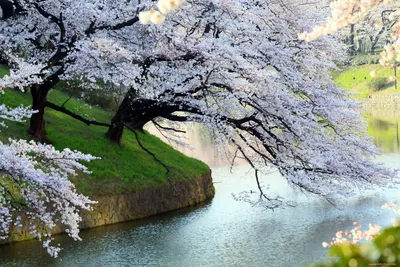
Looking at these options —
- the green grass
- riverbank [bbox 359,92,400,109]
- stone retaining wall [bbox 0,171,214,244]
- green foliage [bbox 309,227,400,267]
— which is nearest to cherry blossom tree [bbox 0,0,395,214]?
stone retaining wall [bbox 0,171,214,244]

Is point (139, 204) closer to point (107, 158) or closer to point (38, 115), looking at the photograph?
point (107, 158)

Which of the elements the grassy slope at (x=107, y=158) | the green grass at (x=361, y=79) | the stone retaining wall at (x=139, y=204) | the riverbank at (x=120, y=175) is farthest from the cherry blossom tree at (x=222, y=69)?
the green grass at (x=361, y=79)

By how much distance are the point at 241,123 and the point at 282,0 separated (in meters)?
3.81

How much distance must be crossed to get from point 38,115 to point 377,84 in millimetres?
53178

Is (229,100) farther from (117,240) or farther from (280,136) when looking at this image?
(117,240)

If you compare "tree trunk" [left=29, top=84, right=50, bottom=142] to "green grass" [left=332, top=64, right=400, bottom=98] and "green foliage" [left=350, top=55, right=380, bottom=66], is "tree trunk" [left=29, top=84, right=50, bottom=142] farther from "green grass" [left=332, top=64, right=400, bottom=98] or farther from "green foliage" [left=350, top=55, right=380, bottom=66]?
"green foliage" [left=350, top=55, right=380, bottom=66]

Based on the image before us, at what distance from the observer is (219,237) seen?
13.8 metres

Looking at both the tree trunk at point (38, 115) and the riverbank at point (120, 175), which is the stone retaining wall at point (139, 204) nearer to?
the riverbank at point (120, 175)

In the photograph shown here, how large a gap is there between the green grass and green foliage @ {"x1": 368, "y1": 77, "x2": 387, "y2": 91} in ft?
1.00

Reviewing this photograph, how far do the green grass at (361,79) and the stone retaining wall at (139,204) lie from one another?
4669cm

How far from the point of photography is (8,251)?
40.7ft

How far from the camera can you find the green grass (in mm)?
62688

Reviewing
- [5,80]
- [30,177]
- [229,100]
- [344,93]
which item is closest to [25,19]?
[229,100]

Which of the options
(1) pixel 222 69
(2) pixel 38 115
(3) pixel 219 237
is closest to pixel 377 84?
(1) pixel 222 69
